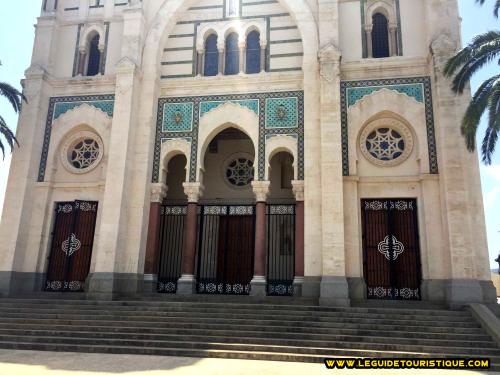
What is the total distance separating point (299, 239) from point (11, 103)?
1185 cm

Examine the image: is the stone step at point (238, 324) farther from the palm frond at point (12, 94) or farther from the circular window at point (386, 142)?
the palm frond at point (12, 94)

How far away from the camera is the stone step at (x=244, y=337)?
10.3 m

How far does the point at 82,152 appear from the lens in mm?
17484

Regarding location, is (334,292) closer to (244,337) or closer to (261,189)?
(244,337)

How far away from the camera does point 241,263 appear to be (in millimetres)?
17516

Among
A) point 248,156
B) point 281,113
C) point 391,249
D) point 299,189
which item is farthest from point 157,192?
point 391,249

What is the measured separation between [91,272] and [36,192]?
4058mm

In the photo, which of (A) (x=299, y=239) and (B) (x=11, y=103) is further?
(B) (x=11, y=103)

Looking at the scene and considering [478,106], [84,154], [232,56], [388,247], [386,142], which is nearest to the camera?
[478,106]

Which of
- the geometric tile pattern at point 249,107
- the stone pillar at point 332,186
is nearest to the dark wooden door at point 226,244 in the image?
the geometric tile pattern at point 249,107

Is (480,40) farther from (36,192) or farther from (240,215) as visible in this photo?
(36,192)

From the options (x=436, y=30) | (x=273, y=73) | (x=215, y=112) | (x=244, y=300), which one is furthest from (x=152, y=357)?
(x=436, y=30)

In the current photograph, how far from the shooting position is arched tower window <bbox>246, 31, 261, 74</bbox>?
56.7ft

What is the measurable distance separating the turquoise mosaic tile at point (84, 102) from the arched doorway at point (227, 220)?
4687mm
